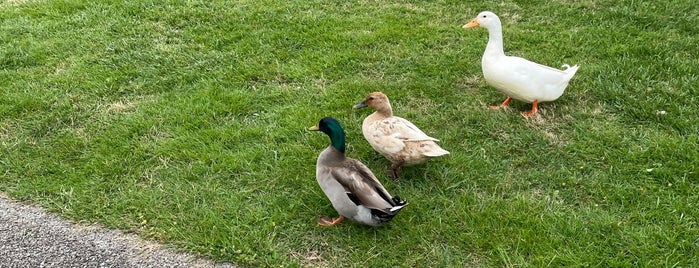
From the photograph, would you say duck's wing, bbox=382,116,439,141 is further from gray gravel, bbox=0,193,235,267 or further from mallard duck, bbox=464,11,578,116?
gray gravel, bbox=0,193,235,267

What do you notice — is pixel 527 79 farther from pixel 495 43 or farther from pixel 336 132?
pixel 336 132

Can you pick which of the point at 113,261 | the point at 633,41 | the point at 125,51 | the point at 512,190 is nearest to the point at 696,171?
the point at 512,190

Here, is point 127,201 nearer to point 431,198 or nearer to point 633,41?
point 431,198

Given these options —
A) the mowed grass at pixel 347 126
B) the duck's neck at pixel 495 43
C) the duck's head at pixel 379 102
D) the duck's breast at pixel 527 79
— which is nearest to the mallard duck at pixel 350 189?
the mowed grass at pixel 347 126

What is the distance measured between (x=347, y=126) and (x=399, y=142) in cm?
85

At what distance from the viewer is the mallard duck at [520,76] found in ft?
12.5

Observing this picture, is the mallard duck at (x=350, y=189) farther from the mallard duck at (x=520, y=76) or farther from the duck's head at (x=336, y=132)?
the mallard duck at (x=520, y=76)

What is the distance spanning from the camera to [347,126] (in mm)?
3984

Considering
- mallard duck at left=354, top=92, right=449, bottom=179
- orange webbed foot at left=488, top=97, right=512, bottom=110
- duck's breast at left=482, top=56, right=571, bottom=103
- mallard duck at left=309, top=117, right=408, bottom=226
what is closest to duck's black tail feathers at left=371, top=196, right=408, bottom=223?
mallard duck at left=309, top=117, right=408, bottom=226

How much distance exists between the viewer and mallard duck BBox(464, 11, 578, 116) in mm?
3805

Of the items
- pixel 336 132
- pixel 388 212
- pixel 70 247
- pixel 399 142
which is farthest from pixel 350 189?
pixel 70 247

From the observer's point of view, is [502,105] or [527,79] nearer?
[527,79]

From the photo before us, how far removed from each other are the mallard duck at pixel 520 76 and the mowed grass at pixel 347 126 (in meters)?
0.20

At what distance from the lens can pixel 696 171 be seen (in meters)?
3.36
